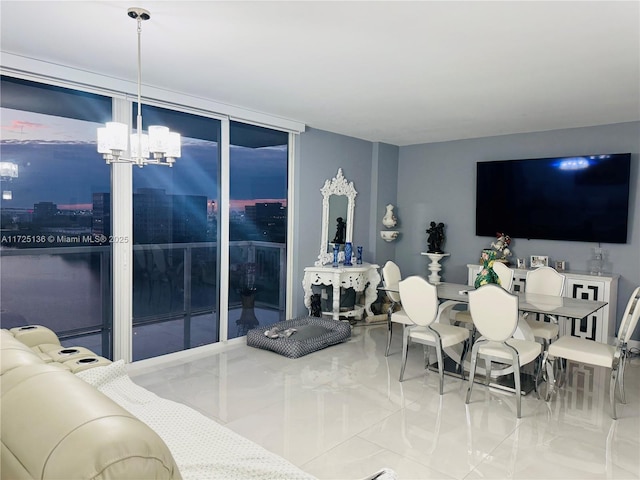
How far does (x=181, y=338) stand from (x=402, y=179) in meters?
4.09

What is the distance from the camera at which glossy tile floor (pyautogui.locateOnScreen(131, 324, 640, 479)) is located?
2609mm

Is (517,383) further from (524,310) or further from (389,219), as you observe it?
(389,219)

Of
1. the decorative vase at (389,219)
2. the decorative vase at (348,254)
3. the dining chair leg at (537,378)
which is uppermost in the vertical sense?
the decorative vase at (389,219)

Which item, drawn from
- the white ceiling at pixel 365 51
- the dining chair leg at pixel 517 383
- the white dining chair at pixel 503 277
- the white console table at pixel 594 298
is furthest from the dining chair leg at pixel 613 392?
the white ceiling at pixel 365 51

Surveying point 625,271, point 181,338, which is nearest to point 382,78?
point 181,338

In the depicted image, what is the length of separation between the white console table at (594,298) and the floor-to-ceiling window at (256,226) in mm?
3319

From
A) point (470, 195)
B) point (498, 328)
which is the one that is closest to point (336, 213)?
point (470, 195)

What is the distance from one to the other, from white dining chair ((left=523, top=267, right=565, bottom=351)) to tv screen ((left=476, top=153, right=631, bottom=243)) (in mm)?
1105

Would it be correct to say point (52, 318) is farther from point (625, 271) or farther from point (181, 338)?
point (625, 271)

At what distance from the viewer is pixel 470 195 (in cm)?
623

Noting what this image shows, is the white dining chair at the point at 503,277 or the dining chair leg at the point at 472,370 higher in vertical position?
the white dining chair at the point at 503,277

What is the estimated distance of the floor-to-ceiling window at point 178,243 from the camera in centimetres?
418

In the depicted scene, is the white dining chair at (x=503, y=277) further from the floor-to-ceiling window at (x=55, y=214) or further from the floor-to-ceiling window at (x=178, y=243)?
the floor-to-ceiling window at (x=55, y=214)

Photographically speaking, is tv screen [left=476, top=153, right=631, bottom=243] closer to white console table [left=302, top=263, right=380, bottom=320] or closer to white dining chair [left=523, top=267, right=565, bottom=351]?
white dining chair [left=523, top=267, right=565, bottom=351]
